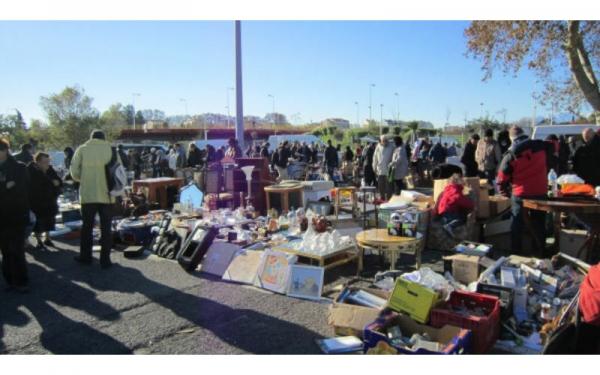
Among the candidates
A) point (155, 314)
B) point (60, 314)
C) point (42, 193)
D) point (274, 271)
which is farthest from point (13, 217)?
point (274, 271)

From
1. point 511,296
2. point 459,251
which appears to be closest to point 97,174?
point 459,251

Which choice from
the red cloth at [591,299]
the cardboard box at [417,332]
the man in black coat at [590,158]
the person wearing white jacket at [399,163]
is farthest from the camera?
the person wearing white jacket at [399,163]

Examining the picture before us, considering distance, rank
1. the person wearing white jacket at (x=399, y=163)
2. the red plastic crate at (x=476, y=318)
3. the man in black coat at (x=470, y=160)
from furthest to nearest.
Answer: the man in black coat at (x=470, y=160) → the person wearing white jacket at (x=399, y=163) → the red plastic crate at (x=476, y=318)

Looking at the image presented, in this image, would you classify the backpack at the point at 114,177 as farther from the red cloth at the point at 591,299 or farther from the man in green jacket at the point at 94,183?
the red cloth at the point at 591,299

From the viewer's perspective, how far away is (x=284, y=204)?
805cm

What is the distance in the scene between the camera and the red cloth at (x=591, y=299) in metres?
2.56

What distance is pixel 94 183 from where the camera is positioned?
19.0 feet

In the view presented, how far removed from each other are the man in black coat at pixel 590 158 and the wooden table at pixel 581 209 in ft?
8.74

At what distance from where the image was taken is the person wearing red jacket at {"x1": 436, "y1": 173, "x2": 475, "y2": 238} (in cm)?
614

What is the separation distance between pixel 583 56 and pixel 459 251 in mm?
9603

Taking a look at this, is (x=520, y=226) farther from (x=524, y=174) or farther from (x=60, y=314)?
(x=60, y=314)

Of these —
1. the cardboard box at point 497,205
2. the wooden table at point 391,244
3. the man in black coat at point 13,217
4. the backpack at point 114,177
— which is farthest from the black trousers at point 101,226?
the cardboard box at point 497,205

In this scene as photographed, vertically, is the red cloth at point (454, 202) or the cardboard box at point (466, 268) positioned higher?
the red cloth at point (454, 202)

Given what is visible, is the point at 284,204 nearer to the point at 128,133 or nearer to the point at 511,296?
the point at 511,296
